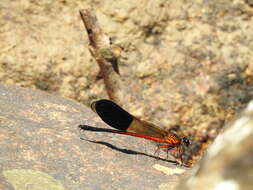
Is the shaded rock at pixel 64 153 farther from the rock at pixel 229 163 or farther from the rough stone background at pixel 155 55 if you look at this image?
the rock at pixel 229 163

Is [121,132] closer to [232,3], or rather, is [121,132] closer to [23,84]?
[23,84]

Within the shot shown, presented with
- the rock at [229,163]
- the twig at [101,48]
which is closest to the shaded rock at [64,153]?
the twig at [101,48]

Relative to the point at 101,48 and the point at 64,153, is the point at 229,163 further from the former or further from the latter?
the point at 101,48

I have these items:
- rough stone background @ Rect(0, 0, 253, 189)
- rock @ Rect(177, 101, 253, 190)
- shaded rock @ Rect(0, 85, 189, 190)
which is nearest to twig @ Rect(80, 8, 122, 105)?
rough stone background @ Rect(0, 0, 253, 189)

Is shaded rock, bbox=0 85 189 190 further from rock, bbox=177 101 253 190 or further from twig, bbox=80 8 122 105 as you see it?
rock, bbox=177 101 253 190

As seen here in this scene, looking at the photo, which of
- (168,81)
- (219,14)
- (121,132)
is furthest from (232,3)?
(121,132)

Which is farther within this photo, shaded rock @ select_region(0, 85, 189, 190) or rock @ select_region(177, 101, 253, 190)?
shaded rock @ select_region(0, 85, 189, 190)

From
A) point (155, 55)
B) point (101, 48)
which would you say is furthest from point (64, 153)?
point (155, 55)
